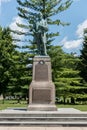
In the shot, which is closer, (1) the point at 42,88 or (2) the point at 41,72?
(1) the point at 42,88

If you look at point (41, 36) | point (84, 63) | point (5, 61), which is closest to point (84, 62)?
point (84, 63)

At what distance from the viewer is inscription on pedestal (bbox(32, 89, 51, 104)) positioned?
17.8m

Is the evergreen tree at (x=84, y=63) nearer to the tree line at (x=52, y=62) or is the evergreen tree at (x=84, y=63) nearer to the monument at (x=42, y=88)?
the tree line at (x=52, y=62)

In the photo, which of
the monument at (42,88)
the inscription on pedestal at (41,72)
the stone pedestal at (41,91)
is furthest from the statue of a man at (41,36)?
the stone pedestal at (41,91)

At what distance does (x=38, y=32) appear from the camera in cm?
1912

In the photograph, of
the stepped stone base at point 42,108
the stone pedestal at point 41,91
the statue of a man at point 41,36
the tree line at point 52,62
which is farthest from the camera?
the tree line at point 52,62

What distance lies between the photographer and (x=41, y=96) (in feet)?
58.6

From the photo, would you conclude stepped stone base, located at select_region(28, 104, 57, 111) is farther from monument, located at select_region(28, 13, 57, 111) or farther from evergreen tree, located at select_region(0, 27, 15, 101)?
evergreen tree, located at select_region(0, 27, 15, 101)

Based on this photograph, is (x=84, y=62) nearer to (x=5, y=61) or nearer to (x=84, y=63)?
(x=84, y=63)

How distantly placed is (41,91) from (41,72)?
102 cm

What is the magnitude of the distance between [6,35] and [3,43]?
9.17ft

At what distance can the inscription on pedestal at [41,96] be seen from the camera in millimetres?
17844

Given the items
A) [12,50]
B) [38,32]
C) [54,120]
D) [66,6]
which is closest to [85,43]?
[66,6]

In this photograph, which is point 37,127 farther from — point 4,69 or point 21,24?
point 4,69
